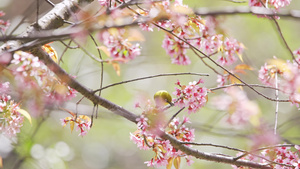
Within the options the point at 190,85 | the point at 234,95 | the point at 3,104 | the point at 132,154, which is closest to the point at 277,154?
the point at 190,85

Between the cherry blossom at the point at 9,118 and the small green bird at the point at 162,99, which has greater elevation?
the small green bird at the point at 162,99

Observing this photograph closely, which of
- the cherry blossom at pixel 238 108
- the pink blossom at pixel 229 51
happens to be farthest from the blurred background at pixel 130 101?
the cherry blossom at pixel 238 108

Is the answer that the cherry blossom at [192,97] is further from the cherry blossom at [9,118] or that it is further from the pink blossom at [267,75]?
the cherry blossom at [9,118]

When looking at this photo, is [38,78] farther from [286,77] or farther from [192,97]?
[286,77]

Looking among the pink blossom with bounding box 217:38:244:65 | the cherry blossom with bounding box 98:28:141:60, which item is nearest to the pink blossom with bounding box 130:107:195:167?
the cherry blossom with bounding box 98:28:141:60

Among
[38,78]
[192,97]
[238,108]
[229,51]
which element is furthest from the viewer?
[229,51]

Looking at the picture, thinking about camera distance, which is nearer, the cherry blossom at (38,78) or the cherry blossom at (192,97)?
the cherry blossom at (38,78)

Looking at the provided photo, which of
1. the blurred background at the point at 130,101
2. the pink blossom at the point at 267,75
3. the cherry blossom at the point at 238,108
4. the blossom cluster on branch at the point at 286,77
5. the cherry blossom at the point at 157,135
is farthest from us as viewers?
the blurred background at the point at 130,101

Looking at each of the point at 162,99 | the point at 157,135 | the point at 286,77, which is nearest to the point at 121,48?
the point at 162,99

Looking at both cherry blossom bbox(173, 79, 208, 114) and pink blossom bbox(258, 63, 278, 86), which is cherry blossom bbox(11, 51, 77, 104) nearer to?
cherry blossom bbox(173, 79, 208, 114)

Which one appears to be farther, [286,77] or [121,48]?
[121,48]

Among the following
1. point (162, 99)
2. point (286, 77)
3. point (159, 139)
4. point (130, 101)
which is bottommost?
point (130, 101)

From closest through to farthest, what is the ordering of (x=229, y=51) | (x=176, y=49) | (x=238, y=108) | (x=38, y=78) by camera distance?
(x=238, y=108)
(x=38, y=78)
(x=176, y=49)
(x=229, y=51)

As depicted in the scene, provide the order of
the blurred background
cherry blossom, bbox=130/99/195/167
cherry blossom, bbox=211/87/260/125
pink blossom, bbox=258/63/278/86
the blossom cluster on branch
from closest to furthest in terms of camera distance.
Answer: cherry blossom, bbox=211/87/260/125, the blossom cluster on branch, cherry blossom, bbox=130/99/195/167, pink blossom, bbox=258/63/278/86, the blurred background
